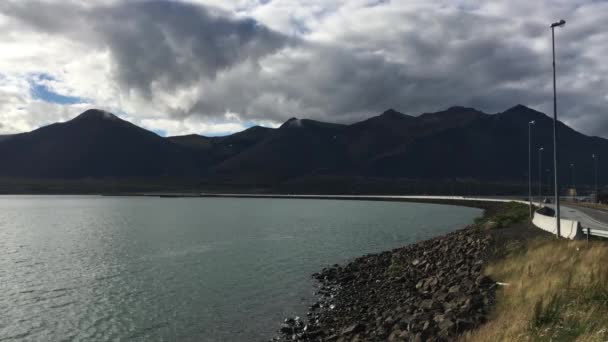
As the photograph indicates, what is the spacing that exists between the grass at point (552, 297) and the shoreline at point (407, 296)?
0.93 metres

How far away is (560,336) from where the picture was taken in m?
10.1

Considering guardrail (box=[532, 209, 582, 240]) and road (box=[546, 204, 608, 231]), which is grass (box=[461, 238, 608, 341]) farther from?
road (box=[546, 204, 608, 231])

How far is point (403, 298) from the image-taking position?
21.8 m

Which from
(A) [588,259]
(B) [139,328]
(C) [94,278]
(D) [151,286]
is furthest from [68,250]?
(A) [588,259]

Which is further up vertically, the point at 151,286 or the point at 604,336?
the point at 604,336

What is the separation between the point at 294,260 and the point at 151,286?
40.8 ft

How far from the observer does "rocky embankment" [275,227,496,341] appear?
588 inches

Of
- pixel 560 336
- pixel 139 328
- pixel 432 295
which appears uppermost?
A: pixel 560 336

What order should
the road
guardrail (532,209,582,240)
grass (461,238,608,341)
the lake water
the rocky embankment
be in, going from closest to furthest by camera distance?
grass (461,238,608,341) → the rocky embankment → the lake water → guardrail (532,209,582,240) → the road

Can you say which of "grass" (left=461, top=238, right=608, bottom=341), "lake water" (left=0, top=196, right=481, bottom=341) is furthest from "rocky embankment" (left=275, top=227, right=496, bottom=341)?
"lake water" (left=0, top=196, right=481, bottom=341)

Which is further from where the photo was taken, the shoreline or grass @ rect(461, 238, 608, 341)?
the shoreline

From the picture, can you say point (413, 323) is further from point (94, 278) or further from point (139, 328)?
point (94, 278)

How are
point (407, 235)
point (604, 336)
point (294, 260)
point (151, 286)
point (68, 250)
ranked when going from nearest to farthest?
point (604, 336) < point (151, 286) < point (294, 260) < point (68, 250) < point (407, 235)

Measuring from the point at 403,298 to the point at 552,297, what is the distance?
9.24 m
